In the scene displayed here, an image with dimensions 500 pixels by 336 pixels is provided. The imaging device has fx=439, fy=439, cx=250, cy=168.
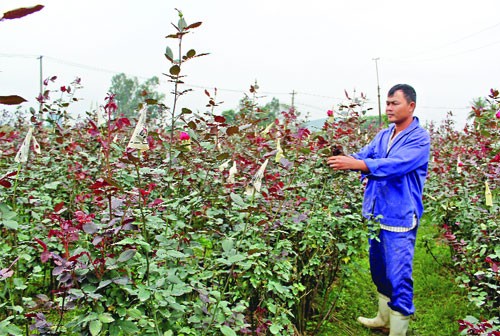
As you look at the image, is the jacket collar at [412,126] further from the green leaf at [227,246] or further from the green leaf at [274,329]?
the green leaf at [227,246]

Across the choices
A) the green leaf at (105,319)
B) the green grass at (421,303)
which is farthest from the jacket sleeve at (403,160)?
the green leaf at (105,319)

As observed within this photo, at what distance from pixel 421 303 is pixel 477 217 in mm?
1085

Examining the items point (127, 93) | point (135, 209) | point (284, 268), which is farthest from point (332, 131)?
point (127, 93)

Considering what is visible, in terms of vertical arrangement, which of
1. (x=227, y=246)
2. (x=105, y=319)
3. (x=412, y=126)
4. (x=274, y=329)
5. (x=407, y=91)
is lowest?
(x=274, y=329)

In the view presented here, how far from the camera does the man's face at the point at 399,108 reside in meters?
Result: 2.82

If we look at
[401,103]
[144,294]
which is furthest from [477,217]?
[144,294]

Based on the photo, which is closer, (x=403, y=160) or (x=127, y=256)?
(x=127, y=256)

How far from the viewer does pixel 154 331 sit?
141 cm

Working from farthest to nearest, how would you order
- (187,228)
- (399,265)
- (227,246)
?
(399,265), (187,228), (227,246)

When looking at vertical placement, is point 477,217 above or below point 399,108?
below

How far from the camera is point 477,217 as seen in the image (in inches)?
121

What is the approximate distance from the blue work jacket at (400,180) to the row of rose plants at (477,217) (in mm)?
414

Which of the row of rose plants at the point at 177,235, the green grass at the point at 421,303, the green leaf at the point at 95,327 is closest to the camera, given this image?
the green leaf at the point at 95,327

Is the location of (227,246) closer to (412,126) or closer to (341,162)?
(341,162)
